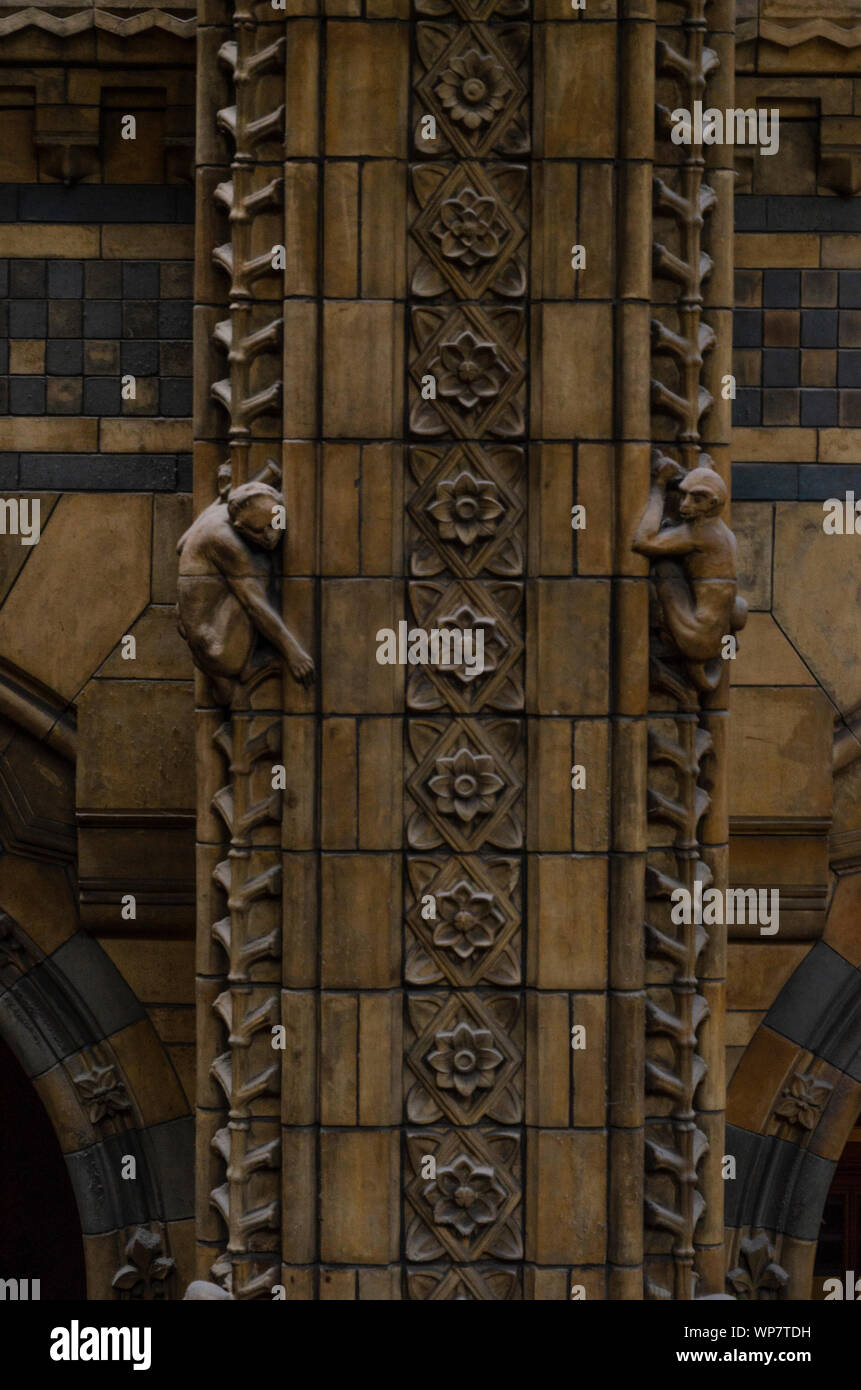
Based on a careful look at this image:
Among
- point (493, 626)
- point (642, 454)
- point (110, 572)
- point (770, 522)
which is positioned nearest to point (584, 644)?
point (493, 626)

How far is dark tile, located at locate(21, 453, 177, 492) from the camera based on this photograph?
6223 mm

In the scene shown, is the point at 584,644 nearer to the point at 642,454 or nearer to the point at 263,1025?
the point at 642,454

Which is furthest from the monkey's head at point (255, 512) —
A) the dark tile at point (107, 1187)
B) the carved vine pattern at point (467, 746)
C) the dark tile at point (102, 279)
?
the dark tile at point (107, 1187)

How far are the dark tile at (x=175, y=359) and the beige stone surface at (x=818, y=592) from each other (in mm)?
2395

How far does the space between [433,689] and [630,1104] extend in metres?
1.50

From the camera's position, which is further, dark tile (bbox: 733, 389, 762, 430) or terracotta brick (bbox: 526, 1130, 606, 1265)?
dark tile (bbox: 733, 389, 762, 430)

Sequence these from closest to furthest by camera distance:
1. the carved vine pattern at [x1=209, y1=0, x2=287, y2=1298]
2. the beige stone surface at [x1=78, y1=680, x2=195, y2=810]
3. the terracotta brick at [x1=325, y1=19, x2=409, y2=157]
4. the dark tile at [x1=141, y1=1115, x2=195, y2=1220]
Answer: the terracotta brick at [x1=325, y1=19, x2=409, y2=157], the carved vine pattern at [x1=209, y1=0, x2=287, y2=1298], the beige stone surface at [x1=78, y1=680, x2=195, y2=810], the dark tile at [x1=141, y1=1115, x2=195, y2=1220]

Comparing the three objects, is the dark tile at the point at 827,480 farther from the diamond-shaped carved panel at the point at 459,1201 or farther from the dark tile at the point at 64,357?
the dark tile at the point at 64,357

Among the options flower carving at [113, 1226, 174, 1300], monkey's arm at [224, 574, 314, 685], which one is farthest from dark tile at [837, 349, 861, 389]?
flower carving at [113, 1226, 174, 1300]

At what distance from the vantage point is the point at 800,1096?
20.9 ft

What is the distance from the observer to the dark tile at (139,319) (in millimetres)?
6227

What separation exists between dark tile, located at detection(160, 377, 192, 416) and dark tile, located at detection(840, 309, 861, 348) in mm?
2588

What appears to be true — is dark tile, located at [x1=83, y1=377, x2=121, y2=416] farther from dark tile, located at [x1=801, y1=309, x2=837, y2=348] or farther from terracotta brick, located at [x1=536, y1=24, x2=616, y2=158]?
dark tile, located at [x1=801, y1=309, x2=837, y2=348]

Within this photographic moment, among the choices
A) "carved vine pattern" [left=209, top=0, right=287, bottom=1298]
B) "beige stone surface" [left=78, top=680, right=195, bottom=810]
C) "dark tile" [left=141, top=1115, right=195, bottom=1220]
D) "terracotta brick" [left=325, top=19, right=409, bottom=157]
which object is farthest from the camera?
"dark tile" [left=141, top=1115, right=195, bottom=1220]
